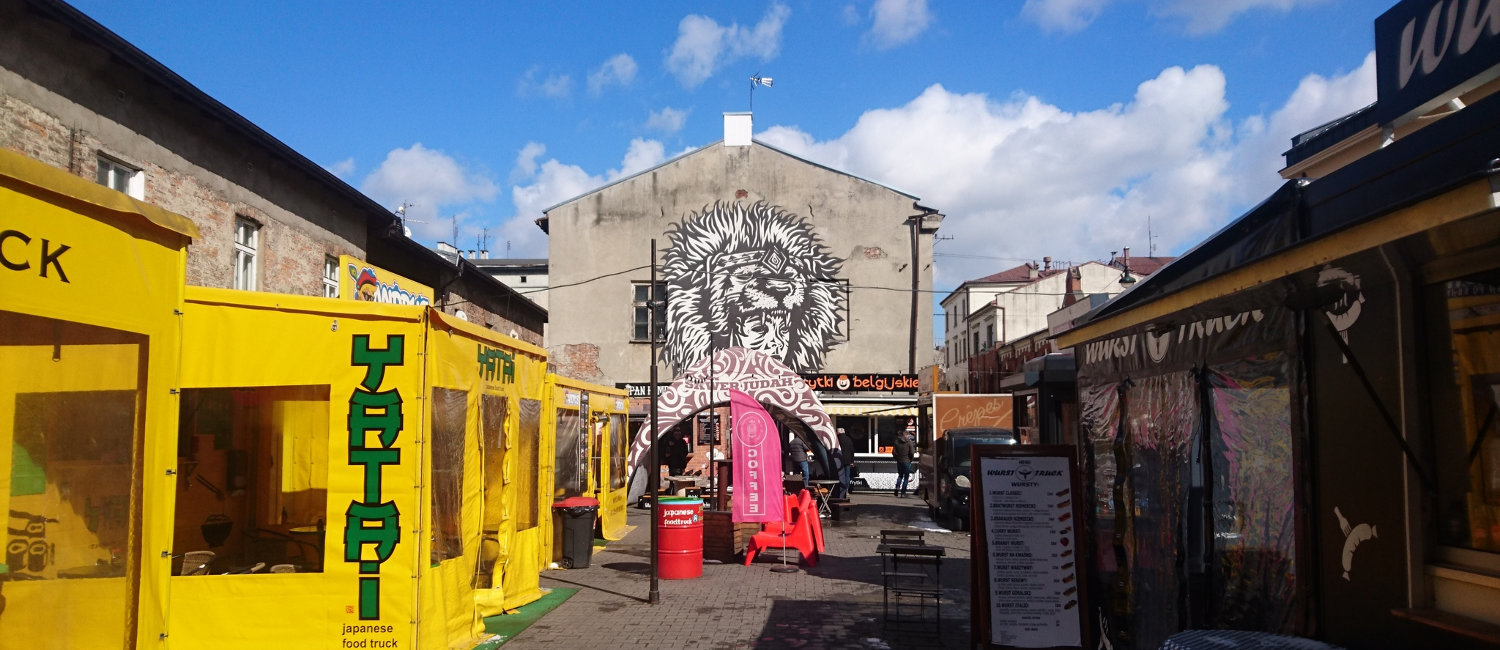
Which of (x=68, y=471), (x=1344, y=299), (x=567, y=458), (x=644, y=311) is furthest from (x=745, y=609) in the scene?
(x=644, y=311)

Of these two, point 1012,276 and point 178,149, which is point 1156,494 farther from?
point 1012,276

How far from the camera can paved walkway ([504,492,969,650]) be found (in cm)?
980

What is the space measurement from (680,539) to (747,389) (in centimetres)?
916

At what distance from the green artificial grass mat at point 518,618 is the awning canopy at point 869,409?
65.7 feet

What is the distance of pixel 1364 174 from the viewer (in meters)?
5.24

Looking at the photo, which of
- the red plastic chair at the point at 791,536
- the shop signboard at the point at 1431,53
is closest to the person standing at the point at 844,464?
the red plastic chair at the point at 791,536

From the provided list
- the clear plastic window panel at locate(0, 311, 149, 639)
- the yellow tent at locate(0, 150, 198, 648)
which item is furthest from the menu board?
the clear plastic window panel at locate(0, 311, 149, 639)

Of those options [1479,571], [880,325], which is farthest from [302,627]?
[880,325]

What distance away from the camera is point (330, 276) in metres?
16.8

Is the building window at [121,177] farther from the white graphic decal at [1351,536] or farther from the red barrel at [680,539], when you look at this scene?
the white graphic decal at [1351,536]

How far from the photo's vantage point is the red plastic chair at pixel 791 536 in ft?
49.0

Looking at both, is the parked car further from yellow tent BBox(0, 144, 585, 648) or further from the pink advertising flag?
yellow tent BBox(0, 144, 585, 648)

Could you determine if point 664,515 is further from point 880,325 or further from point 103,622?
point 880,325

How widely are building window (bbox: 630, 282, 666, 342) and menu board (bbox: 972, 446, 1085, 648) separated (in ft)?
86.7
